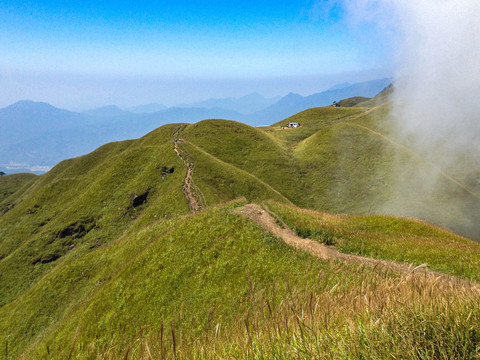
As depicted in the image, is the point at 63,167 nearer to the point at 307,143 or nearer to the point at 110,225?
the point at 110,225

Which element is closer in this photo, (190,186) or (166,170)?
(190,186)

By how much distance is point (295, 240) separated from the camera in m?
15.3

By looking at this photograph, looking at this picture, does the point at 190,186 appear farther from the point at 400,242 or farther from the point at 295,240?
the point at 400,242

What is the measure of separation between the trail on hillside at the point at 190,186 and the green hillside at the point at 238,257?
44 cm

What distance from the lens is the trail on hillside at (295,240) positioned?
40.2 ft

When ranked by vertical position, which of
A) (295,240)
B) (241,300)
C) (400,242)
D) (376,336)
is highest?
(376,336)

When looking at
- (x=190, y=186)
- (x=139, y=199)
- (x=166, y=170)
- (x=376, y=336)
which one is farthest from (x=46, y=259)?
(x=376, y=336)

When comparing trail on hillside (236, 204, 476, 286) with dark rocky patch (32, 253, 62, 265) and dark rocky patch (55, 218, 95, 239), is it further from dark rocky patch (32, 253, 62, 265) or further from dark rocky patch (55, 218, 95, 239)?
dark rocky patch (32, 253, 62, 265)

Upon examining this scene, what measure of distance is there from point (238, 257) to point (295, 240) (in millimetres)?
3868

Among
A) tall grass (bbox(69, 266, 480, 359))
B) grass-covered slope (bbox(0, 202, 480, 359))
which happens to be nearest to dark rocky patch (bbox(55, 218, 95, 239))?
grass-covered slope (bbox(0, 202, 480, 359))

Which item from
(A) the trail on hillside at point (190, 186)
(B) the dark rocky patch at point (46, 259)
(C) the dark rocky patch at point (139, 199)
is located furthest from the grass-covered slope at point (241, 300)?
(C) the dark rocky patch at point (139, 199)

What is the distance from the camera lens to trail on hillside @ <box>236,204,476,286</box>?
12258 mm

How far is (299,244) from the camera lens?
47.9 ft

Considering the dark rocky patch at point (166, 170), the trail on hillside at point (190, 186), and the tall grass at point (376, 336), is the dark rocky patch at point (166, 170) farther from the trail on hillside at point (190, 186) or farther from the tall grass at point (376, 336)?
the tall grass at point (376, 336)
